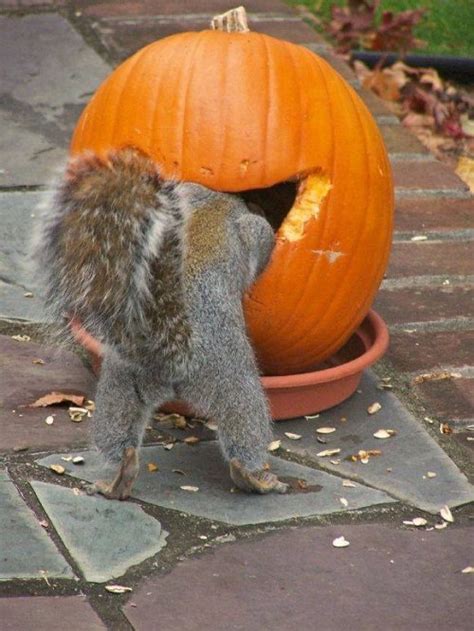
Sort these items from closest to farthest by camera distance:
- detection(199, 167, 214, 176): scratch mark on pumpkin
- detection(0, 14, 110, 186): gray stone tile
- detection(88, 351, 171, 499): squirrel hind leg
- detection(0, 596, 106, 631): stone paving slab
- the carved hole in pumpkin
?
detection(0, 596, 106, 631): stone paving slab
detection(88, 351, 171, 499): squirrel hind leg
detection(199, 167, 214, 176): scratch mark on pumpkin
the carved hole in pumpkin
detection(0, 14, 110, 186): gray stone tile

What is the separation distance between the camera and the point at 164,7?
597cm

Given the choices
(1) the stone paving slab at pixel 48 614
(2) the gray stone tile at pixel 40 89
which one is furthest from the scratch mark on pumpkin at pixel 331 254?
(2) the gray stone tile at pixel 40 89

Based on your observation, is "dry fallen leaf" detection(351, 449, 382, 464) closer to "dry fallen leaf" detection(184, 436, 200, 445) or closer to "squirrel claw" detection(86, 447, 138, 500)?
"dry fallen leaf" detection(184, 436, 200, 445)

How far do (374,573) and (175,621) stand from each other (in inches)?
17.3

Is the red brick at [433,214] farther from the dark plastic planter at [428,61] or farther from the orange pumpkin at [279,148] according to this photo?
the dark plastic planter at [428,61]

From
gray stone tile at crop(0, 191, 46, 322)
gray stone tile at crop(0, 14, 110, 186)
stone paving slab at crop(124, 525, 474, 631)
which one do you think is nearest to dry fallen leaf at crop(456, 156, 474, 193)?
gray stone tile at crop(0, 14, 110, 186)

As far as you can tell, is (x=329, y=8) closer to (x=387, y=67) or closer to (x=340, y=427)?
(x=387, y=67)

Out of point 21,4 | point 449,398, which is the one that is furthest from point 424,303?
point 21,4

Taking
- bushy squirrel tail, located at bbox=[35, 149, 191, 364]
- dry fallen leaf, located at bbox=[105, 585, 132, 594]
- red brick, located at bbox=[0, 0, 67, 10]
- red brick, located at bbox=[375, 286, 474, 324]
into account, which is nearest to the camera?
dry fallen leaf, located at bbox=[105, 585, 132, 594]

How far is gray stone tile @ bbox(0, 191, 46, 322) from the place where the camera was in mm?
3686

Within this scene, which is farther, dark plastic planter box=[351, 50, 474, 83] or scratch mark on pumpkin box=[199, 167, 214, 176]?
dark plastic planter box=[351, 50, 474, 83]

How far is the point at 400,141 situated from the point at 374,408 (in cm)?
Result: 197

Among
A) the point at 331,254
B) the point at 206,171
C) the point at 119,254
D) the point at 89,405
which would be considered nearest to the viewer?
the point at 119,254

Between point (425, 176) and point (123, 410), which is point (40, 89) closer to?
point (425, 176)
